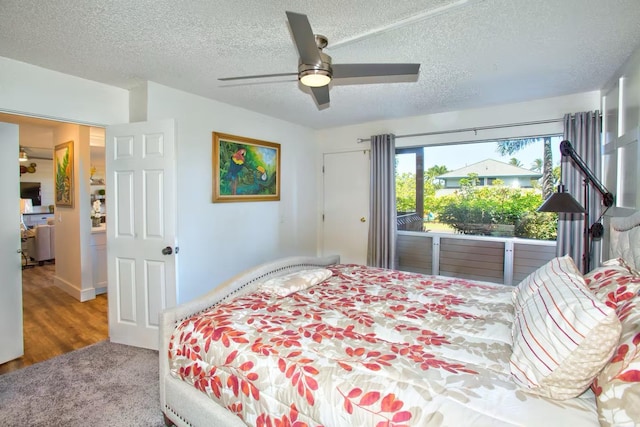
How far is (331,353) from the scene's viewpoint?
141 centimetres

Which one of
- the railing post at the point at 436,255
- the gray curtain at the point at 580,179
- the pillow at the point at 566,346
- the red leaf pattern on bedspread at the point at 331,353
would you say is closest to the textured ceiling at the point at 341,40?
the gray curtain at the point at 580,179

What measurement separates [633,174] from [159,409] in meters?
3.65

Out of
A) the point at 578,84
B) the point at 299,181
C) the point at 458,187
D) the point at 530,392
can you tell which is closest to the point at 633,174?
the point at 578,84

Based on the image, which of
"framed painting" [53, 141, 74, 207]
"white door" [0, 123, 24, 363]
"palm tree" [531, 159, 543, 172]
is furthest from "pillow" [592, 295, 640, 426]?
"framed painting" [53, 141, 74, 207]

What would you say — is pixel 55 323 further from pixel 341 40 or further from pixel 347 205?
pixel 341 40

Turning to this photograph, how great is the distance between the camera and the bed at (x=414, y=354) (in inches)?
41.7

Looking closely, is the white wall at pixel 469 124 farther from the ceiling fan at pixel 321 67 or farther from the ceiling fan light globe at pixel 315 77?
the ceiling fan light globe at pixel 315 77

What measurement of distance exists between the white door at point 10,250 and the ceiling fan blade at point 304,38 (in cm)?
271

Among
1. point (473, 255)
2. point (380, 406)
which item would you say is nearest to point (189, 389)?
point (380, 406)

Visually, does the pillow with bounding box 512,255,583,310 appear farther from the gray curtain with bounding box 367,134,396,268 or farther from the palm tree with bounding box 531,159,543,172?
the gray curtain with bounding box 367,134,396,268

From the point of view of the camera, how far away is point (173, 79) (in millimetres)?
2881

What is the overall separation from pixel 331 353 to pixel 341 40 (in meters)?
1.92

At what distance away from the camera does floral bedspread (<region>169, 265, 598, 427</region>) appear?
3.57 ft

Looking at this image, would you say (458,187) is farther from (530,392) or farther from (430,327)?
(530,392)
